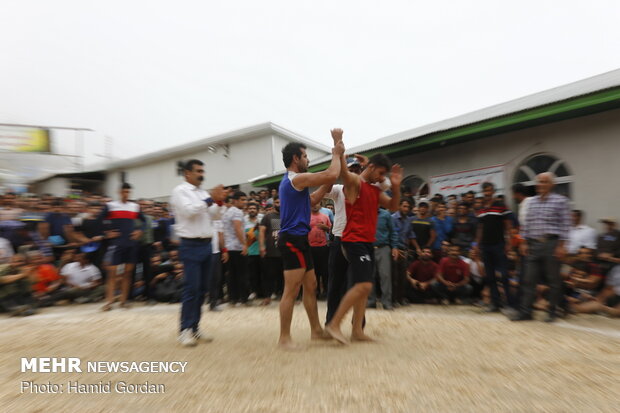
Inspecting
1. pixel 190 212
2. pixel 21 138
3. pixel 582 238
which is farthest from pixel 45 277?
pixel 21 138

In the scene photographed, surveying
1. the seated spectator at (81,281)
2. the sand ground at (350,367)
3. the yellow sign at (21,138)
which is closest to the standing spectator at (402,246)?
the sand ground at (350,367)

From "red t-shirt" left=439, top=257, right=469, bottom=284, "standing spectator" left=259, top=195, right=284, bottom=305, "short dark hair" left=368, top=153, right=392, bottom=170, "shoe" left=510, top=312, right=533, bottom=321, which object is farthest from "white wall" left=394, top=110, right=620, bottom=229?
"short dark hair" left=368, top=153, right=392, bottom=170

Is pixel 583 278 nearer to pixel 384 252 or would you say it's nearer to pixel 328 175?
pixel 384 252

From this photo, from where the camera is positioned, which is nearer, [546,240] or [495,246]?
[546,240]

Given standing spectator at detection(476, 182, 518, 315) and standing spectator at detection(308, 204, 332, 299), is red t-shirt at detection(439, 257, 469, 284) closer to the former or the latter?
standing spectator at detection(476, 182, 518, 315)

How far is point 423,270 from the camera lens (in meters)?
7.45

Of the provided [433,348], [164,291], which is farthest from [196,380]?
[164,291]

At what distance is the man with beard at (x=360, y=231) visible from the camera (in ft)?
13.1

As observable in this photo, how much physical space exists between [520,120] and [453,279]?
373 cm

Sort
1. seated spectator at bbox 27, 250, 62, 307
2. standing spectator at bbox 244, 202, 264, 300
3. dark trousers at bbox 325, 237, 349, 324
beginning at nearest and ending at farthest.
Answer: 1. dark trousers at bbox 325, 237, 349, 324
2. seated spectator at bbox 27, 250, 62, 307
3. standing spectator at bbox 244, 202, 264, 300

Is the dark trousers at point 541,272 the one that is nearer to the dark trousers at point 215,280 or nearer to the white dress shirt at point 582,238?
the white dress shirt at point 582,238

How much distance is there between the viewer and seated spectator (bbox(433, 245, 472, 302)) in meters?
7.18

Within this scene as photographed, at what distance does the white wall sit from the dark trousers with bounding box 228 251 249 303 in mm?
6407

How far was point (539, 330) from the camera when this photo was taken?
482 cm
